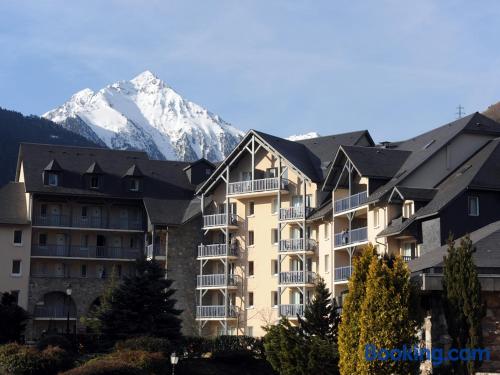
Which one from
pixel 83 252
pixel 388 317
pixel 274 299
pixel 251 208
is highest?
pixel 251 208

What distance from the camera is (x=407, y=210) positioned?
55656 mm

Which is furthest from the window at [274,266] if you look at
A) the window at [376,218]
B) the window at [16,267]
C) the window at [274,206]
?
the window at [16,267]

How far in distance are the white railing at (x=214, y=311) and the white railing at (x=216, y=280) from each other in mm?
1683

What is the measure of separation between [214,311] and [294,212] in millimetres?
9910

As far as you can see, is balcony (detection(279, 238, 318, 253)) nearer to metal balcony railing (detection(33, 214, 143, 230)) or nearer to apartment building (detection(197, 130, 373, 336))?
apartment building (detection(197, 130, 373, 336))

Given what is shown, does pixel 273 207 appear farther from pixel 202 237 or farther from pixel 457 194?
pixel 457 194

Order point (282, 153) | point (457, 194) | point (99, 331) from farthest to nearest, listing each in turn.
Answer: point (282, 153) < point (99, 331) < point (457, 194)

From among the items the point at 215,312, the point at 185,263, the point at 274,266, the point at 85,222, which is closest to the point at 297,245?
the point at 274,266

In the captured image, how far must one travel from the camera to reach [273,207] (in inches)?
2899

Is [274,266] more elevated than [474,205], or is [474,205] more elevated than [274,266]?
[474,205]

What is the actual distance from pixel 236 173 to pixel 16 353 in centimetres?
3320

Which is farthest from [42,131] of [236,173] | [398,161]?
[398,161]

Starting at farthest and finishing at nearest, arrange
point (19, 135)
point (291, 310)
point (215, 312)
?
point (19, 135) → point (215, 312) → point (291, 310)

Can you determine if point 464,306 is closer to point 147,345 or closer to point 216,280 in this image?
point 147,345
